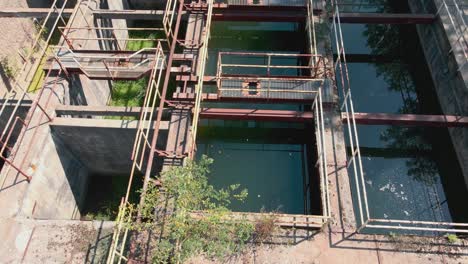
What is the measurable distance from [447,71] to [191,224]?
10.4 m

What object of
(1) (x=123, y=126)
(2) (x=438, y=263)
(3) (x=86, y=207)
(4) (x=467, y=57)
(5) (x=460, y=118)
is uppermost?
(4) (x=467, y=57)

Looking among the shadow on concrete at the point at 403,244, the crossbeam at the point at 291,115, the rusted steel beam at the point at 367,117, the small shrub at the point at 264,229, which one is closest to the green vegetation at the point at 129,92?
the crossbeam at the point at 291,115

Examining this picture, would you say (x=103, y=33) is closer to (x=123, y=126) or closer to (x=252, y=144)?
(x=123, y=126)

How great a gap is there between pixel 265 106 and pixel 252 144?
151cm

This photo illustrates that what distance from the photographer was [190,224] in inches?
306

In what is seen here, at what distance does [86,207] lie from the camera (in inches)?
507

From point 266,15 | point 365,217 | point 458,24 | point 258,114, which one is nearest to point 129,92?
point 258,114

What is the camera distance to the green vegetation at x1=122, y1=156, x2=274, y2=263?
7.59 m

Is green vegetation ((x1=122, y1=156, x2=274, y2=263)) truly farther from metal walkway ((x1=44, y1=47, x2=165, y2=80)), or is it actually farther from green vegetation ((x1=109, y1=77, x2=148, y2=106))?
green vegetation ((x1=109, y1=77, x2=148, y2=106))

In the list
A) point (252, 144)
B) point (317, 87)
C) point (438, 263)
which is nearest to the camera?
point (438, 263)

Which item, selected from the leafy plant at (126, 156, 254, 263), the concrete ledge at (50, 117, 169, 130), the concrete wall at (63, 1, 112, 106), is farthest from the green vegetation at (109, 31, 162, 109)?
the leafy plant at (126, 156, 254, 263)

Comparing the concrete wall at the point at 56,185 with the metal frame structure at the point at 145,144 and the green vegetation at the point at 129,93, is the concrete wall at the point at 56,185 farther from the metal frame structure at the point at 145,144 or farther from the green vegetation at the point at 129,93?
the green vegetation at the point at 129,93

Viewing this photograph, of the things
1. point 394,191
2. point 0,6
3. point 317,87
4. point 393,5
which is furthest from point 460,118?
point 0,6

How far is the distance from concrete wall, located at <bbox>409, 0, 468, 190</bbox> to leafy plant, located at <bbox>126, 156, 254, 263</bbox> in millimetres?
7990
